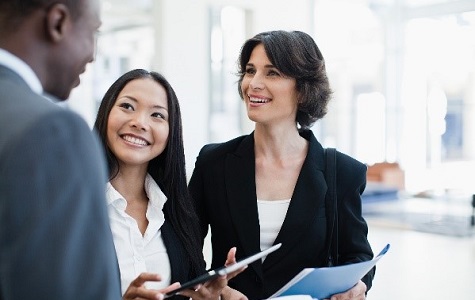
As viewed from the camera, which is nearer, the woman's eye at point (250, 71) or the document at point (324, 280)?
the document at point (324, 280)

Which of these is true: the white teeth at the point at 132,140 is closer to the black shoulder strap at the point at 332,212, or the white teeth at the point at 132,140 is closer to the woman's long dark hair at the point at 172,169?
the woman's long dark hair at the point at 172,169

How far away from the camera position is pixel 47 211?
0.83 m

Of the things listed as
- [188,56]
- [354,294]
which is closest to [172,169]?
[354,294]

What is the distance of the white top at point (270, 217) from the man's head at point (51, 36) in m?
1.37

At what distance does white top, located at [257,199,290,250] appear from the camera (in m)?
2.23

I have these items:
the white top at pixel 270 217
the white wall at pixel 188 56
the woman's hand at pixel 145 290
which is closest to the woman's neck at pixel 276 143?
the white top at pixel 270 217

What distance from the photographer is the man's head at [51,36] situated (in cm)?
92

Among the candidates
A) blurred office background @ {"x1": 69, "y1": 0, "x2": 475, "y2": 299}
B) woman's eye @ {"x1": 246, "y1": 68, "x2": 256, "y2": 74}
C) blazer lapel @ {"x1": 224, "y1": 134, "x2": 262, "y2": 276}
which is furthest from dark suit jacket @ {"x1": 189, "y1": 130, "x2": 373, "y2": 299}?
blurred office background @ {"x1": 69, "y1": 0, "x2": 475, "y2": 299}

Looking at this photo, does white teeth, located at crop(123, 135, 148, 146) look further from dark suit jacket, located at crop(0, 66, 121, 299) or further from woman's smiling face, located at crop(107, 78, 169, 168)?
dark suit jacket, located at crop(0, 66, 121, 299)

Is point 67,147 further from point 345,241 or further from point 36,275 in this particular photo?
point 345,241

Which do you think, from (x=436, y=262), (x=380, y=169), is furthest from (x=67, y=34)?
(x=380, y=169)

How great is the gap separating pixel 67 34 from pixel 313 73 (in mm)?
1634

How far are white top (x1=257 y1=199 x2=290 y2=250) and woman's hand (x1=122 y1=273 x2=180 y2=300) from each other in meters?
0.71

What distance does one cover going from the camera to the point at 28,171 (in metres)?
0.83
